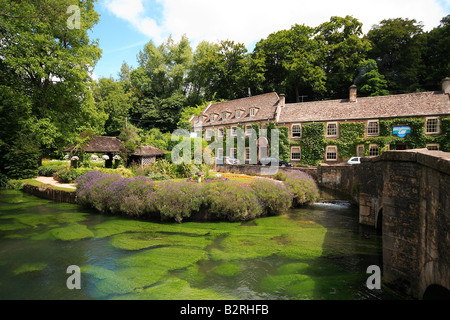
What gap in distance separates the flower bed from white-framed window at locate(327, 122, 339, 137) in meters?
18.0

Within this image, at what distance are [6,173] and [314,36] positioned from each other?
48.5 meters

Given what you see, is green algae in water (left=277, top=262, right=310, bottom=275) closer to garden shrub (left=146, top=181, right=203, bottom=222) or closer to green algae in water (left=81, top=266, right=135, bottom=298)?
green algae in water (left=81, top=266, right=135, bottom=298)

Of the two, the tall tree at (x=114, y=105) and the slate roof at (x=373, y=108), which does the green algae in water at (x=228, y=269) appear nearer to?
the slate roof at (x=373, y=108)

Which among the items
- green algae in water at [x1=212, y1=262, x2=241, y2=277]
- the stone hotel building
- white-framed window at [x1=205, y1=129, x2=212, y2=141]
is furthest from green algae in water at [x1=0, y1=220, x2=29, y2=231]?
white-framed window at [x1=205, y1=129, x2=212, y2=141]

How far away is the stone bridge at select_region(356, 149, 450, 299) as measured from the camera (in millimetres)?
4656

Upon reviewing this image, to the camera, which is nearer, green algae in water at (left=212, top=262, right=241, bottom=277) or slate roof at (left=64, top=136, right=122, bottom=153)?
green algae in water at (left=212, top=262, right=241, bottom=277)

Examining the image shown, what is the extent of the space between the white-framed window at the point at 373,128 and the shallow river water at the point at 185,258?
18.3 meters

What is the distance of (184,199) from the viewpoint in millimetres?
14266

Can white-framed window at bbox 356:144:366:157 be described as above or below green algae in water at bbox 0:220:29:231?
above

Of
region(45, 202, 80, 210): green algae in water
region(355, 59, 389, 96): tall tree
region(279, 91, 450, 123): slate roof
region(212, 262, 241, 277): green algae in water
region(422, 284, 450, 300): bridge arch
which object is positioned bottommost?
region(212, 262, 241, 277): green algae in water

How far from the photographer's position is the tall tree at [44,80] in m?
21.5

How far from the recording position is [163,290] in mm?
7277

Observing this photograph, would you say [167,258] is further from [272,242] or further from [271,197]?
[271,197]
